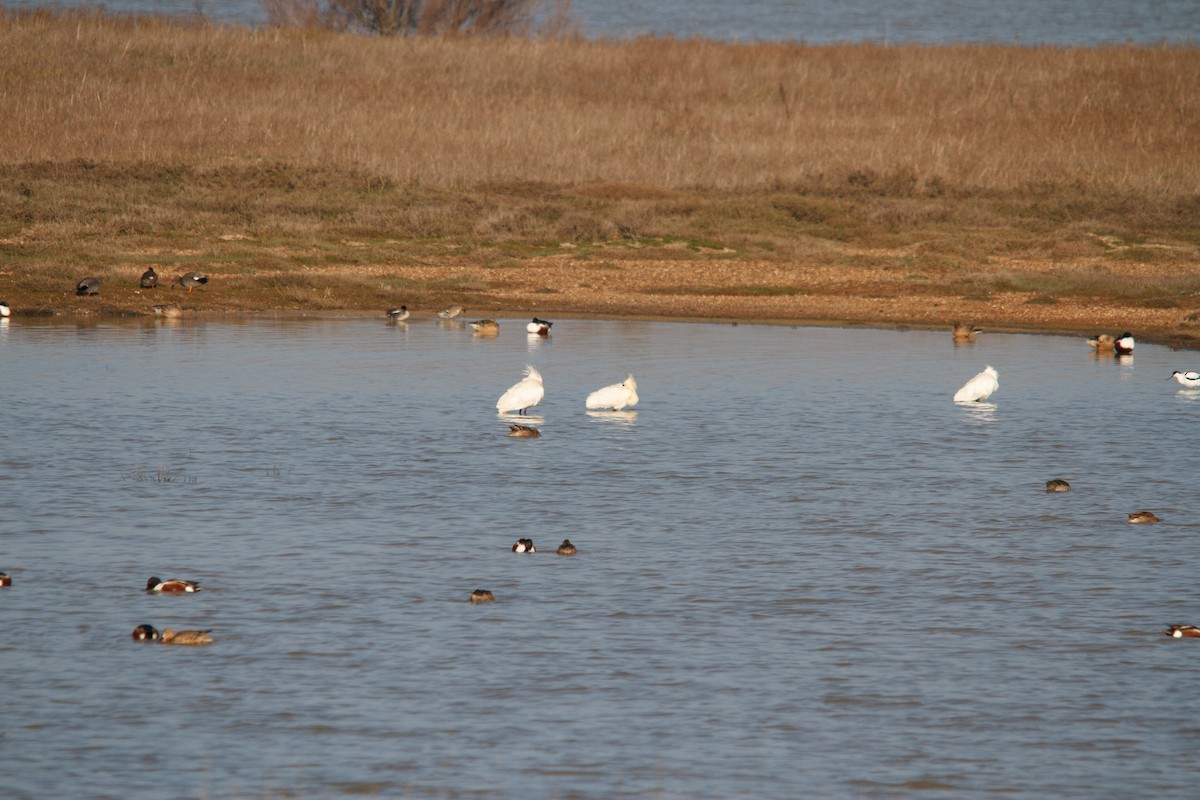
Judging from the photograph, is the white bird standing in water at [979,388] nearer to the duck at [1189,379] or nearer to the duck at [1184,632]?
the duck at [1189,379]

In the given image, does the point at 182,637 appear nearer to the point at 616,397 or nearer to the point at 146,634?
the point at 146,634

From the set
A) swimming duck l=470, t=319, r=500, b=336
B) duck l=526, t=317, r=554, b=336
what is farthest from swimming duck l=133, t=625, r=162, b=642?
swimming duck l=470, t=319, r=500, b=336

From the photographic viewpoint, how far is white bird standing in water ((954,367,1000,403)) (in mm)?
17875

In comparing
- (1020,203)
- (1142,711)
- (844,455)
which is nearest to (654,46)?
(1020,203)

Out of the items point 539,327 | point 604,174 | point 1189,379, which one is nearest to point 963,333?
point 1189,379

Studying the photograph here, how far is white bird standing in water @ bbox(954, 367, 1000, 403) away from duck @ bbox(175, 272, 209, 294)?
13631 millimetres

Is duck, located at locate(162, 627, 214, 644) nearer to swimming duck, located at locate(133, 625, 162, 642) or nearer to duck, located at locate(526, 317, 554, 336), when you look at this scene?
swimming duck, located at locate(133, 625, 162, 642)

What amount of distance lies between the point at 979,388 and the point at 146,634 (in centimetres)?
1111

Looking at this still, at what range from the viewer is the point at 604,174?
37.0 m

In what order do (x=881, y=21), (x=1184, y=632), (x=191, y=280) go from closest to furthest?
1. (x=1184, y=632)
2. (x=191, y=280)
3. (x=881, y=21)

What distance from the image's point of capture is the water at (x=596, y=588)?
25.4ft

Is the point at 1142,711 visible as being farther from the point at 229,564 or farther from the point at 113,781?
the point at 229,564

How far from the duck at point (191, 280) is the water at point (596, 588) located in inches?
265

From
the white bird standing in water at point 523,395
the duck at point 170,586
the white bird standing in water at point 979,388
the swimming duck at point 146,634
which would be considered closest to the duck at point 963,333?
the white bird standing in water at point 979,388
